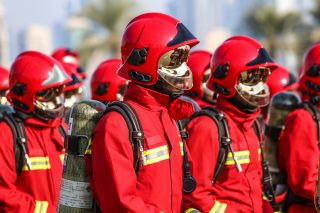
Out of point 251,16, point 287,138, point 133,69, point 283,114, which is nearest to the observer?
point 133,69

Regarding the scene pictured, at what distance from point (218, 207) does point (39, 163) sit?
172 centimetres

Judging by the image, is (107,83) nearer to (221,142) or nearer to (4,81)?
(4,81)

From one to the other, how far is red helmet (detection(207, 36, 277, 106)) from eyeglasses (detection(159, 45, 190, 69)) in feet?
4.63

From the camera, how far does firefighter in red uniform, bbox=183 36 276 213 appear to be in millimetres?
5715

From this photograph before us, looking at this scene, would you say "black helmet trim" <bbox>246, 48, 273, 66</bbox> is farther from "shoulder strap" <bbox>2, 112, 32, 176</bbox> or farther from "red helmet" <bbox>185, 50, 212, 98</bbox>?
"red helmet" <bbox>185, 50, 212, 98</bbox>

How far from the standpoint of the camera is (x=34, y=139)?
21.9ft

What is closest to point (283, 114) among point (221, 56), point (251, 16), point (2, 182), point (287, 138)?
point (287, 138)

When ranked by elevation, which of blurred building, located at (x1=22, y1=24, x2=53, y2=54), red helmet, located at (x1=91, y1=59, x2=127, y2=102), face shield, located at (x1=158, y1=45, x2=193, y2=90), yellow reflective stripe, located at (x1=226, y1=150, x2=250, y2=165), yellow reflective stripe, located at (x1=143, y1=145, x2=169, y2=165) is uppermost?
face shield, located at (x1=158, y1=45, x2=193, y2=90)

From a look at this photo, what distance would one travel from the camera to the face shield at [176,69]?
4.94 metres

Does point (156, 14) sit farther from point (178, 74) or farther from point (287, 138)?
point (287, 138)

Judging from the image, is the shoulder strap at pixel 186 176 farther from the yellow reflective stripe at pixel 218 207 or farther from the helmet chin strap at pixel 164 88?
the yellow reflective stripe at pixel 218 207

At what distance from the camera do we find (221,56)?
6594mm

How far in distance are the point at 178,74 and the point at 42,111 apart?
2.24 meters

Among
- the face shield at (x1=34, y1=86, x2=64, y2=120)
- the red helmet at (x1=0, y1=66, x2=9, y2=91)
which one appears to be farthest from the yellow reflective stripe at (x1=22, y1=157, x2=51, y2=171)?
the red helmet at (x1=0, y1=66, x2=9, y2=91)
